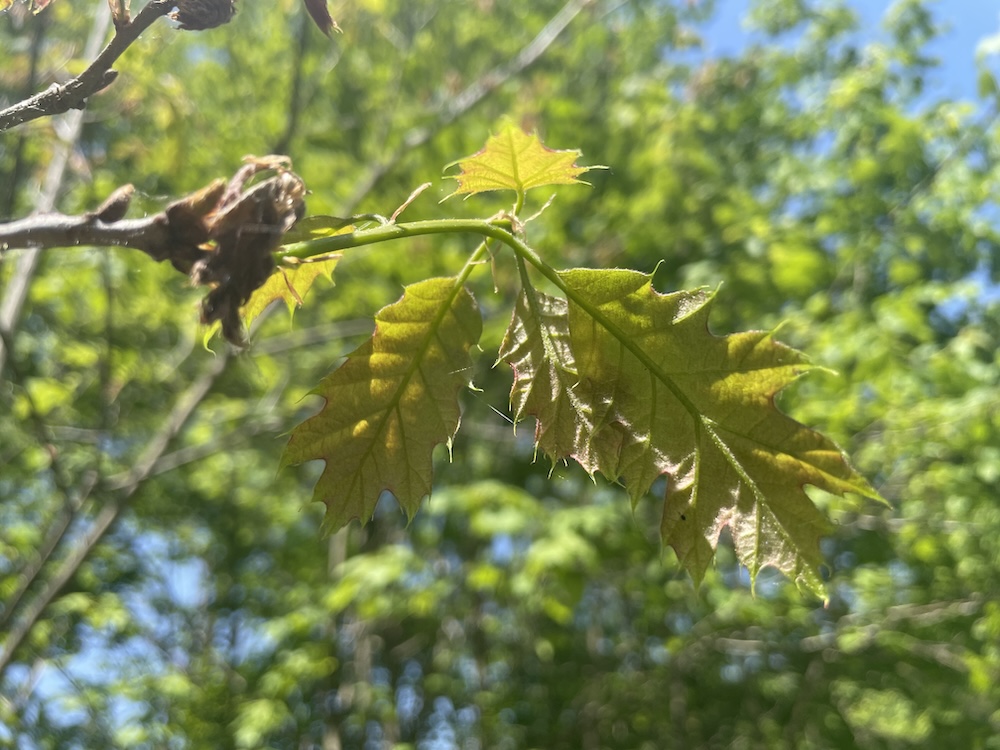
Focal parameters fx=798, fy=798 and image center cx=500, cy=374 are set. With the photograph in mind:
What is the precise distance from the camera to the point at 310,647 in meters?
5.48

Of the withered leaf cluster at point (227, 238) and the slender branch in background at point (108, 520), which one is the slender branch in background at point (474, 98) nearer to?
the slender branch in background at point (108, 520)

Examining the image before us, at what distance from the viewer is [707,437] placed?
738 millimetres

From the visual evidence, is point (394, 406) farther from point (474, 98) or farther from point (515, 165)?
point (474, 98)

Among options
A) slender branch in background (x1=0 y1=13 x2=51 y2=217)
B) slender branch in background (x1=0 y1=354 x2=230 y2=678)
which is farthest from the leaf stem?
slender branch in background (x1=0 y1=354 x2=230 y2=678)

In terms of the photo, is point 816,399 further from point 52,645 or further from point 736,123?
point 52,645

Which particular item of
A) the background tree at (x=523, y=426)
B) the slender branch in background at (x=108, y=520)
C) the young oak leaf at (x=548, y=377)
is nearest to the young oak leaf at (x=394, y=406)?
the young oak leaf at (x=548, y=377)

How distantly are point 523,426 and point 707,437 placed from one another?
4.11 m

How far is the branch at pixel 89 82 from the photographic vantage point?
2.07ft

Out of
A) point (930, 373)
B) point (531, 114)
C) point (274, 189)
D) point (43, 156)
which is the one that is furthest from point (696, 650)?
point (274, 189)

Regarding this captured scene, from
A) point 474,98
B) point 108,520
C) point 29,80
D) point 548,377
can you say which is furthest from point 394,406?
point 474,98

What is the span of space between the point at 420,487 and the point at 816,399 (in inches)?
155

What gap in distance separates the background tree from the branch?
1970mm

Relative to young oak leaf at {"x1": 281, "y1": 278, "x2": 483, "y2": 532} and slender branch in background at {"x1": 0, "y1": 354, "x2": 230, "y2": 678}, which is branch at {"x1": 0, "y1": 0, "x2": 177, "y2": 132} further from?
slender branch in background at {"x1": 0, "y1": 354, "x2": 230, "y2": 678}

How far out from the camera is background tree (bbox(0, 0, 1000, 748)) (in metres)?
3.92
